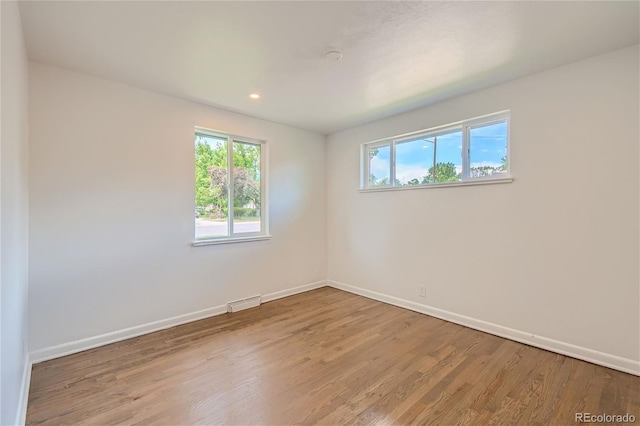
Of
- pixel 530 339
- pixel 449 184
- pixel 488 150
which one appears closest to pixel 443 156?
pixel 449 184

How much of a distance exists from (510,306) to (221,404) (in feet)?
8.80

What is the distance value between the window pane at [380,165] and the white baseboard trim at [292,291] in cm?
180

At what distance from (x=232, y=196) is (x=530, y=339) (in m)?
3.53

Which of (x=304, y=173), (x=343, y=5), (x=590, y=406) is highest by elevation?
(x=343, y=5)

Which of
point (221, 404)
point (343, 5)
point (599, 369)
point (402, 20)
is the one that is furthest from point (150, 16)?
point (599, 369)

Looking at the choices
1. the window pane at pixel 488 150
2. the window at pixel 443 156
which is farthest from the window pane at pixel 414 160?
the window pane at pixel 488 150

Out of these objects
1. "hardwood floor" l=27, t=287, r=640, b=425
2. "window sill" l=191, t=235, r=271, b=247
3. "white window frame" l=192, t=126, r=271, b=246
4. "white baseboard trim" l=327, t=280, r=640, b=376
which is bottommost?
"hardwood floor" l=27, t=287, r=640, b=425

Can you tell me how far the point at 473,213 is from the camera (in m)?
3.10

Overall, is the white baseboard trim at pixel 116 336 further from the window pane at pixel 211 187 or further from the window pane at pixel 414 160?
the window pane at pixel 414 160

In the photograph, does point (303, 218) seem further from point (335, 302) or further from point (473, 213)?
point (473, 213)

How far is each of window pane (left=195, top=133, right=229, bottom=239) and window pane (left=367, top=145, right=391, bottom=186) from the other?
2.03 meters

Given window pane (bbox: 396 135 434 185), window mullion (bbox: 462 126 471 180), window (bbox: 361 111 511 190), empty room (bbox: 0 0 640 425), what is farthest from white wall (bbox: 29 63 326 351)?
window mullion (bbox: 462 126 471 180)

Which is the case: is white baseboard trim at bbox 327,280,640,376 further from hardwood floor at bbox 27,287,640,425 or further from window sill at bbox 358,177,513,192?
window sill at bbox 358,177,513,192

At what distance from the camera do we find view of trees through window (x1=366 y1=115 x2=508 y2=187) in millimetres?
3004
